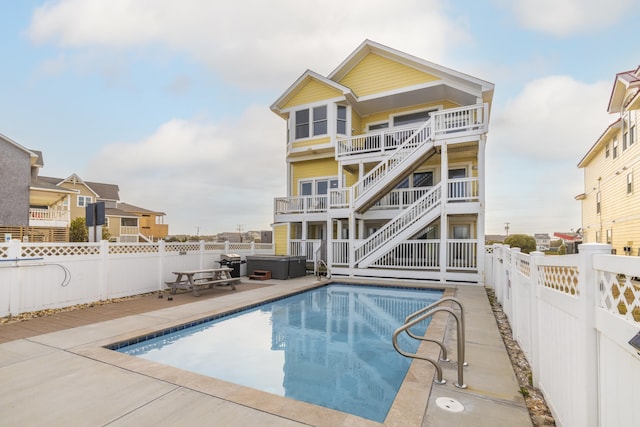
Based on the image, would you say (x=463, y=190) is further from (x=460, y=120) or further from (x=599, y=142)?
(x=599, y=142)

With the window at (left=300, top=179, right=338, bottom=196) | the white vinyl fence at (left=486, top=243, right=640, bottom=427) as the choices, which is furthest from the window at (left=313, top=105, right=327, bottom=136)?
the white vinyl fence at (left=486, top=243, right=640, bottom=427)

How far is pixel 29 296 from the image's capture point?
634 cm

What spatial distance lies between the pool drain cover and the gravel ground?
589 mm

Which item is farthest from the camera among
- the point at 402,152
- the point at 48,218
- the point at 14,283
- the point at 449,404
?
the point at 48,218

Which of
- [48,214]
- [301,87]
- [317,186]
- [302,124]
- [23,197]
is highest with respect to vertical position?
[301,87]

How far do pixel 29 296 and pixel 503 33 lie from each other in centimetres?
1522

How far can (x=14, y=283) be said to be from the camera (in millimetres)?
6125

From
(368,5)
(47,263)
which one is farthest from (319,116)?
(47,263)

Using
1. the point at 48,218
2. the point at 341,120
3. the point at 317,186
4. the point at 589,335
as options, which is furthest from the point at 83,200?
the point at 589,335

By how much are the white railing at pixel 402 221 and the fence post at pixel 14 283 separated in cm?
990

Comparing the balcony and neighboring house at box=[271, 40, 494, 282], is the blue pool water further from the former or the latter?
the balcony

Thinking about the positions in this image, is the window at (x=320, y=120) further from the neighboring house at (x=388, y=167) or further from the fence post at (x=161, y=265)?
the fence post at (x=161, y=265)

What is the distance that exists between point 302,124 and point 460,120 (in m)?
7.72

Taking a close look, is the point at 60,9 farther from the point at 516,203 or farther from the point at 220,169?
the point at 516,203
